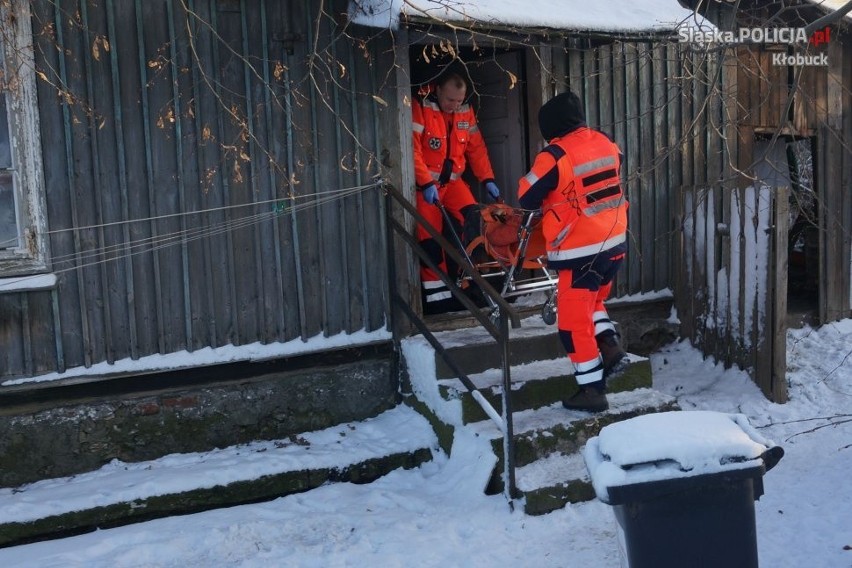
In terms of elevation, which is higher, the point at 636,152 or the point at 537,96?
the point at 537,96

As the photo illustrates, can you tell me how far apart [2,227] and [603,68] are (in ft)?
16.1

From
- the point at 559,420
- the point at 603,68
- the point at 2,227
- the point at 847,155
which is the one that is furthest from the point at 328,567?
the point at 847,155

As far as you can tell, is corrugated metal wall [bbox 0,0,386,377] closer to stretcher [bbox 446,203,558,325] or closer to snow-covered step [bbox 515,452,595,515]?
stretcher [bbox 446,203,558,325]

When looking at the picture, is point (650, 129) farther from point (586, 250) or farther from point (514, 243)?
point (586, 250)

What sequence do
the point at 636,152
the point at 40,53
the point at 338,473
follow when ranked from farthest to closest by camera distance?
the point at 636,152 < the point at 338,473 < the point at 40,53

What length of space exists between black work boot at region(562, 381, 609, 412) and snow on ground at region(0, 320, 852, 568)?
0.70 meters

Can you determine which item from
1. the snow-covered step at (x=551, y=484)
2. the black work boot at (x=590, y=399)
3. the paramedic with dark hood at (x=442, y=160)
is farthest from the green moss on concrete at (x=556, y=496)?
the paramedic with dark hood at (x=442, y=160)

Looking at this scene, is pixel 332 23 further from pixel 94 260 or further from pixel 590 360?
pixel 590 360

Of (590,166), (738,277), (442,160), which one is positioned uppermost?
(442,160)

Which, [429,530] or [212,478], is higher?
[212,478]

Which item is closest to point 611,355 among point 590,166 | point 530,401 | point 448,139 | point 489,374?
point 530,401

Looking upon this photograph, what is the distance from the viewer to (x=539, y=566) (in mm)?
4539

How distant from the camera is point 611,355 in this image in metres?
5.66

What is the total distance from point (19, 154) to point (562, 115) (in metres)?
3.45
